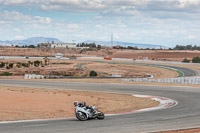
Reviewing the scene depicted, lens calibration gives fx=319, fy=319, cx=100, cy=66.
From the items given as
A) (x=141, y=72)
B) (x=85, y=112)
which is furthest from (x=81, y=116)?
(x=141, y=72)

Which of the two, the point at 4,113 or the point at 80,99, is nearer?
the point at 4,113

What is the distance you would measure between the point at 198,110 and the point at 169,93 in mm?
12099

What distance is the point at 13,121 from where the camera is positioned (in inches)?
686

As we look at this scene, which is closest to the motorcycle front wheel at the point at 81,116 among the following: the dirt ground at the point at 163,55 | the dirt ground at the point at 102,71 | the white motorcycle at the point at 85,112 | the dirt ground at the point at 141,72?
the white motorcycle at the point at 85,112

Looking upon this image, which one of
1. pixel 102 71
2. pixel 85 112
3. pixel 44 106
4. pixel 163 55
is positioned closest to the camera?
pixel 85 112

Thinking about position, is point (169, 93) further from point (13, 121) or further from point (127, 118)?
point (13, 121)

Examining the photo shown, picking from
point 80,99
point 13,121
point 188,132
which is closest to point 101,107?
point 80,99

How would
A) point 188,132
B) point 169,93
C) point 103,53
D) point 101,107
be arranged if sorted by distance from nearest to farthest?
point 188,132 < point 101,107 < point 169,93 < point 103,53

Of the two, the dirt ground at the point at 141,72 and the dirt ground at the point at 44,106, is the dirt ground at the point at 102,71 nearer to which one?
the dirt ground at the point at 141,72

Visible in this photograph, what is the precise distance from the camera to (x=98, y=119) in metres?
17.5

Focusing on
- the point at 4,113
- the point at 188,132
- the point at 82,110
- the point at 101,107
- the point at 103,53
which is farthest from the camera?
the point at 103,53

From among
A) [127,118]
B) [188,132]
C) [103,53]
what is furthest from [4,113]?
[103,53]

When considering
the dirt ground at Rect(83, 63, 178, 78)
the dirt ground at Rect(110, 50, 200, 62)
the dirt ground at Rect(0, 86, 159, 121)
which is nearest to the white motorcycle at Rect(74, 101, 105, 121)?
the dirt ground at Rect(0, 86, 159, 121)

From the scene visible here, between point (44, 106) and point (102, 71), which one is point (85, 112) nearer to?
point (44, 106)
